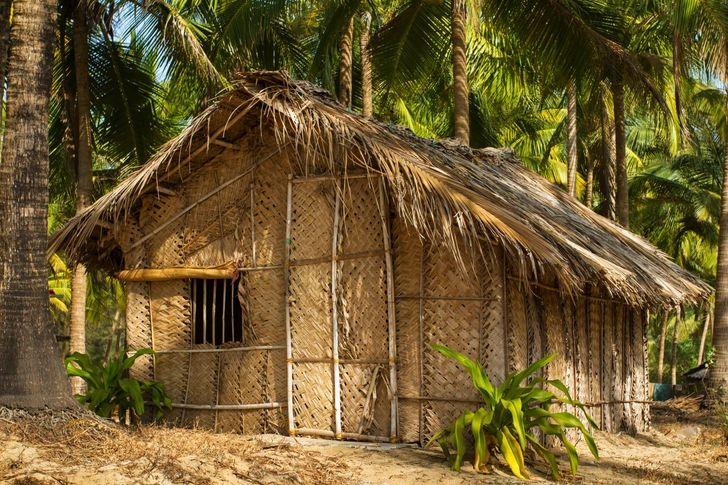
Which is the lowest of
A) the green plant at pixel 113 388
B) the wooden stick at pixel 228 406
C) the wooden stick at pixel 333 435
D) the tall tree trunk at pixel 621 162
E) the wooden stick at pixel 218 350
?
the wooden stick at pixel 333 435

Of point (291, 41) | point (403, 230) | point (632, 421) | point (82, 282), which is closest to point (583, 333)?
point (632, 421)

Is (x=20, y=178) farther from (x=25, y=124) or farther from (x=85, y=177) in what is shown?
(x=85, y=177)

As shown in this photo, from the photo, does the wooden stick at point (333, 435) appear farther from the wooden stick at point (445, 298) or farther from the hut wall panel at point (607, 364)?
the hut wall panel at point (607, 364)

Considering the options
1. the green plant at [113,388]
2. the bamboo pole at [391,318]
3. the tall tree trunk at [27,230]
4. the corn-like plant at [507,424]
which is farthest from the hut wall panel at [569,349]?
the tall tree trunk at [27,230]

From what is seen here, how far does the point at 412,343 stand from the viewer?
7418 millimetres

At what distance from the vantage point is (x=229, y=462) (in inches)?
223

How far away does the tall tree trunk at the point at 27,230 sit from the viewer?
19.1 feet

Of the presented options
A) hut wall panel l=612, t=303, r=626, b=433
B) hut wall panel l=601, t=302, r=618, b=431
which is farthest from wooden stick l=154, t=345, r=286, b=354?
hut wall panel l=612, t=303, r=626, b=433

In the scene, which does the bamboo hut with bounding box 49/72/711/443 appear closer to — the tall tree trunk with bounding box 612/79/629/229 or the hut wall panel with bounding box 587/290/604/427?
the hut wall panel with bounding box 587/290/604/427

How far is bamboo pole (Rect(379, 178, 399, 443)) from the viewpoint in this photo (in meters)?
7.36

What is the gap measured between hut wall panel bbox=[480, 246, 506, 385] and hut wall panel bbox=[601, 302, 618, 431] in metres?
2.61

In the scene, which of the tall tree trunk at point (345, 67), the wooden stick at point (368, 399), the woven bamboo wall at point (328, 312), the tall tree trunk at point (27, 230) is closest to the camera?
the tall tree trunk at point (27, 230)

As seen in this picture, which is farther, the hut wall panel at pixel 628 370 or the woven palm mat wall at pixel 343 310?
the hut wall panel at pixel 628 370

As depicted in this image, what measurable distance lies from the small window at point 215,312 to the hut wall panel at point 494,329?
267 centimetres
